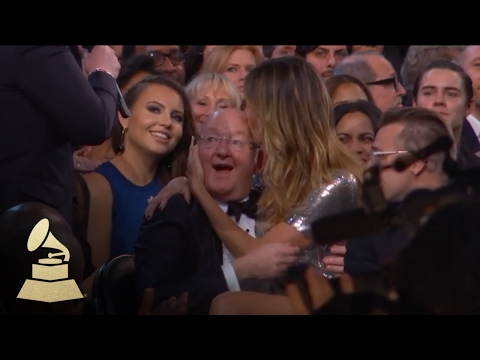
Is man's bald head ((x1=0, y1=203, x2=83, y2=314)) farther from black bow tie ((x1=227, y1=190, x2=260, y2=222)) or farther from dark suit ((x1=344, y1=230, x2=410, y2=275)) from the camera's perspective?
dark suit ((x1=344, y1=230, x2=410, y2=275))

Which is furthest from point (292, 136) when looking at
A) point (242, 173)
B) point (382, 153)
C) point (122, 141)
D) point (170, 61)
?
point (122, 141)

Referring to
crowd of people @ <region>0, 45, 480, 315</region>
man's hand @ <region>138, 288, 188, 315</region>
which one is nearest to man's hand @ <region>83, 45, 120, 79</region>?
crowd of people @ <region>0, 45, 480, 315</region>

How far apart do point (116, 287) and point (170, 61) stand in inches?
40.0

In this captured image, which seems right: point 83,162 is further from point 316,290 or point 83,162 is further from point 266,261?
point 316,290

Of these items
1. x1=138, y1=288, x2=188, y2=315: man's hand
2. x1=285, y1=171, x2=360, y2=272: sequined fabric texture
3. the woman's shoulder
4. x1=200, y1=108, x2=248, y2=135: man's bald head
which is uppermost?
x1=200, y1=108, x2=248, y2=135: man's bald head

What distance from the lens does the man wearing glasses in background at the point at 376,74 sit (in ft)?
13.0

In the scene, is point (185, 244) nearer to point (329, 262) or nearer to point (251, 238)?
point (251, 238)

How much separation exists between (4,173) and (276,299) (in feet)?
4.25

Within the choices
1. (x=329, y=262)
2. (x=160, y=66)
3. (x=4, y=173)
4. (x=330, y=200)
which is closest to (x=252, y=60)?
(x=160, y=66)

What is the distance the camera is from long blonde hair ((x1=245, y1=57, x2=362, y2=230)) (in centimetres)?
387

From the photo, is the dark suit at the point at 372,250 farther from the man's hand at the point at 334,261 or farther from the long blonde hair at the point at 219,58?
the long blonde hair at the point at 219,58

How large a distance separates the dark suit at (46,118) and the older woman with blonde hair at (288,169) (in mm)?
482

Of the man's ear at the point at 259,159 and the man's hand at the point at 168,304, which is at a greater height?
the man's ear at the point at 259,159

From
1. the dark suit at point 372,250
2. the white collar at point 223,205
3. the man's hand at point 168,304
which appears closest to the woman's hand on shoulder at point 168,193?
the white collar at point 223,205
